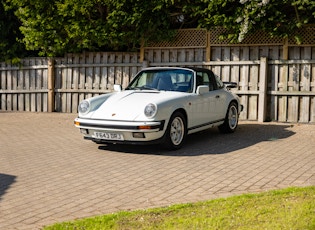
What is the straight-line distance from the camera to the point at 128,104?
29.8ft

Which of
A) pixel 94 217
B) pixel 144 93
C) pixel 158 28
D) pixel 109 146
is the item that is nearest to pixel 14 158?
pixel 109 146

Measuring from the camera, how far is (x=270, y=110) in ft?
44.1

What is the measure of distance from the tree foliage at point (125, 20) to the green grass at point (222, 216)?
807 centimetres

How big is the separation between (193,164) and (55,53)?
9.45 m

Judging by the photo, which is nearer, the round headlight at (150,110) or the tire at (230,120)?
the round headlight at (150,110)

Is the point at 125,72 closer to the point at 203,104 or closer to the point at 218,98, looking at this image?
the point at 218,98

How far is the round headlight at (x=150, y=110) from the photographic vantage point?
8562 mm

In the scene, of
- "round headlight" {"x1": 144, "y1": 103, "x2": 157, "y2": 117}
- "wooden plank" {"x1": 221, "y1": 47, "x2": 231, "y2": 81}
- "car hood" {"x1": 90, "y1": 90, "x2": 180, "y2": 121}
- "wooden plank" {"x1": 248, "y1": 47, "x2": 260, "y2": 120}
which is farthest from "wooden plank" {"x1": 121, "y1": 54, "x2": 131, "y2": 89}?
"round headlight" {"x1": 144, "y1": 103, "x2": 157, "y2": 117}

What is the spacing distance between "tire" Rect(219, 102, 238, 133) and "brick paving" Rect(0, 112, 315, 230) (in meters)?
0.19

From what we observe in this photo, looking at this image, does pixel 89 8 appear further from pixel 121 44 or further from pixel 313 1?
pixel 313 1

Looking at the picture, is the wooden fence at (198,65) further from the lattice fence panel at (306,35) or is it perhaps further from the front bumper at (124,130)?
the front bumper at (124,130)

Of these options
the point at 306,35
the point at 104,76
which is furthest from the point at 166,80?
the point at 104,76

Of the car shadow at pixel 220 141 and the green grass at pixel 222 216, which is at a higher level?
the car shadow at pixel 220 141

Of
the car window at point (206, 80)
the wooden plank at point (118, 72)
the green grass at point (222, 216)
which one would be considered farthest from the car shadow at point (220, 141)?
the wooden plank at point (118, 72)
